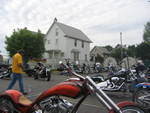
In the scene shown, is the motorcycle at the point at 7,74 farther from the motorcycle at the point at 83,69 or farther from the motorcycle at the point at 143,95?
the motorcycle at the point at 143,95

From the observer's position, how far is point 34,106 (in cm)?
254

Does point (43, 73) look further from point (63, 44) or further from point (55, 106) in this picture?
point (63, 44)

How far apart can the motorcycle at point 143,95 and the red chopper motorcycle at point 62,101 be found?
2.16 meters

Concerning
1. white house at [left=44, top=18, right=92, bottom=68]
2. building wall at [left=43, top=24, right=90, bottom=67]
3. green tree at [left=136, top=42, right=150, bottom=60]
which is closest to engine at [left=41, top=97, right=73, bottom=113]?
building wall at [left=43, top=24, right=90, bottom=67]

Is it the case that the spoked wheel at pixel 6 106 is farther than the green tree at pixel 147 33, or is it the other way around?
the green tree at pixel 147 33

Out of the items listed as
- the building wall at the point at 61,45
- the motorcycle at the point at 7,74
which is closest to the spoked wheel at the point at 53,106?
the motorcycle at the point at 7,74

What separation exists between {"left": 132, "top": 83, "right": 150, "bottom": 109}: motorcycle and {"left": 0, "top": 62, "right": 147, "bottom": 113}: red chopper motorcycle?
2.16m

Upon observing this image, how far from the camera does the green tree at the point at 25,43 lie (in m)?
20.4

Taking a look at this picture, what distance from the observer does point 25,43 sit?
21.0m

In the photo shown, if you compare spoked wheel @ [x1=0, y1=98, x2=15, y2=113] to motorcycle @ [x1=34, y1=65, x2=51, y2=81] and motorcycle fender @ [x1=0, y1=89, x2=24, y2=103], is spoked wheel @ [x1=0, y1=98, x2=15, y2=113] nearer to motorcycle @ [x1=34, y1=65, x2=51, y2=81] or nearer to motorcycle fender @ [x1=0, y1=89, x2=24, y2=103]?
motorcycle fender @ [x1=0, y1=89, x2=24, y2=103]

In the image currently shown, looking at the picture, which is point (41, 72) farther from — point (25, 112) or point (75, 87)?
point (75, 87)

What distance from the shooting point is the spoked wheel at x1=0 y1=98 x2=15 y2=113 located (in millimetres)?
2861

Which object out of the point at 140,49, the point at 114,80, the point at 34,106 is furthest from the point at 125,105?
the point at 140,49

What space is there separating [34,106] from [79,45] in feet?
97.0
